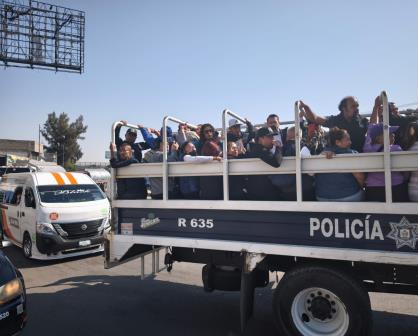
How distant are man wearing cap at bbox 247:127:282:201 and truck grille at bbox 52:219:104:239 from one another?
17.9 feet

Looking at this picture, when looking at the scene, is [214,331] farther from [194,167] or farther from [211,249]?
[194,167]

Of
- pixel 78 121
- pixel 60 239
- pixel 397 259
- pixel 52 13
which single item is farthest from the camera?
pixel 78 121

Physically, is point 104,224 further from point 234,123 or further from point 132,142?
point 234,123

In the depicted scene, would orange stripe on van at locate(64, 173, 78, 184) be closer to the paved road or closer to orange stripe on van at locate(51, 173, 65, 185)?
orange stripe on van at locate(51, 173, 65, 185)

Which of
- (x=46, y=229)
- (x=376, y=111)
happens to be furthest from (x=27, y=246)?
(x=376, y=111)

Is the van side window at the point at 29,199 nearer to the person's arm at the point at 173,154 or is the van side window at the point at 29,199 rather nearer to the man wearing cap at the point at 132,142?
the man wearing cap at the point at 132,142

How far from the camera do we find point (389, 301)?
5.24 m

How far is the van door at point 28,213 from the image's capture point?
26.5 ft

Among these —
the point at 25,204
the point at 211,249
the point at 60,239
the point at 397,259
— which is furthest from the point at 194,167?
the point at 25,204

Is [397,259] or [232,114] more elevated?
[232,114]

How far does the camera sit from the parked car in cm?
349

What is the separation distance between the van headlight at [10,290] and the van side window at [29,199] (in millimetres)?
4790

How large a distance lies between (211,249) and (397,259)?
6.15ft

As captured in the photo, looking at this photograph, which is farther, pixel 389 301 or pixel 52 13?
pixel 52 13
